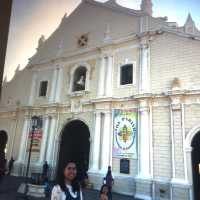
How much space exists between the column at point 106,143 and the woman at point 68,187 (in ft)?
35.5

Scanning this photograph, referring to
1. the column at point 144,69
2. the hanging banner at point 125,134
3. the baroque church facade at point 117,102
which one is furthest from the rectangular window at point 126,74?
the hanging banner at point 125,134

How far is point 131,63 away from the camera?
1458cm

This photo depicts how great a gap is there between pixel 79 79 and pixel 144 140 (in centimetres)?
778

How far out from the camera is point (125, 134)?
43.9 feet

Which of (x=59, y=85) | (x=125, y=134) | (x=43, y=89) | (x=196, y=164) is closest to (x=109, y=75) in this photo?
(x=125, y=134)

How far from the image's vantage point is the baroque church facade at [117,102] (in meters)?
11.6

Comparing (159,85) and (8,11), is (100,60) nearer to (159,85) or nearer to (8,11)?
(159,85)

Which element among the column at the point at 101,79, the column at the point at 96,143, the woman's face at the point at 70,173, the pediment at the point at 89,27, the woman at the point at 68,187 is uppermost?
the pediment at the point at 89,27

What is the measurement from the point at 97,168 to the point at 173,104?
6.05 meters

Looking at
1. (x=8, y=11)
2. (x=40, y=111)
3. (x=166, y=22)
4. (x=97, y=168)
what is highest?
(x=166, y=22)

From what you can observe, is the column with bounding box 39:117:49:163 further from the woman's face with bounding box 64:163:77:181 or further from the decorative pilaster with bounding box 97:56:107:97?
the woman's face with bounding box 64:163:77:181

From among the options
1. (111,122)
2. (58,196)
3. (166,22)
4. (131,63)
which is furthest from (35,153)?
(58,196)

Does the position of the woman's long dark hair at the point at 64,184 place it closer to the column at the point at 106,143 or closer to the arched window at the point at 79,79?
the column at the point at 106,143

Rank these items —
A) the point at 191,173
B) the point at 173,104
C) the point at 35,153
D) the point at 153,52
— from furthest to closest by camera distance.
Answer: the point at 35,153 → the point at 153,52 → the point at 173,104 → the point at 191,173
